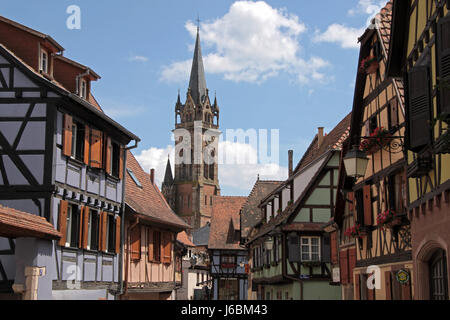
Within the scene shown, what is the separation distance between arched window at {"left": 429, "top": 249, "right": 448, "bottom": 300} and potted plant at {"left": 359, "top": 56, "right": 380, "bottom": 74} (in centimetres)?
634

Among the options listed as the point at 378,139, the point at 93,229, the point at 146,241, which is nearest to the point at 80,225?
the point at 93,229

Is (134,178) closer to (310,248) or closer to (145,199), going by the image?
(145,199)

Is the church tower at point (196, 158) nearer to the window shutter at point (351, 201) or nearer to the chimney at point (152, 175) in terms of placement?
the chimney at point (152, 175)

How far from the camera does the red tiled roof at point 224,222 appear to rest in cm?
5775

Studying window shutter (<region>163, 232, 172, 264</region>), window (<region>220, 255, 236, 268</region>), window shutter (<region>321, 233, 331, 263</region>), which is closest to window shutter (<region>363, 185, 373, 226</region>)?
window shutter (<region>163, 232, 172, 264</region>)

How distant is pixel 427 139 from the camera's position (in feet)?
40.8

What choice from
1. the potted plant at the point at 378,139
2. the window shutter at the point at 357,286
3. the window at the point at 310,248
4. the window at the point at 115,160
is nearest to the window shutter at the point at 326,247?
the window at the point at 310,248

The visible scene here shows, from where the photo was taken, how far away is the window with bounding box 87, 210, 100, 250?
20172mm

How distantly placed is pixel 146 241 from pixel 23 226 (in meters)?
10.7

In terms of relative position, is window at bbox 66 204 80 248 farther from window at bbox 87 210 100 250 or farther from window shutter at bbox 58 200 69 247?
window at bbox 87 210 100 250

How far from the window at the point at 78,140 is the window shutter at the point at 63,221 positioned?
68.6 inches

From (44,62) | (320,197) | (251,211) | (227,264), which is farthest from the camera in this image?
(227,264)
